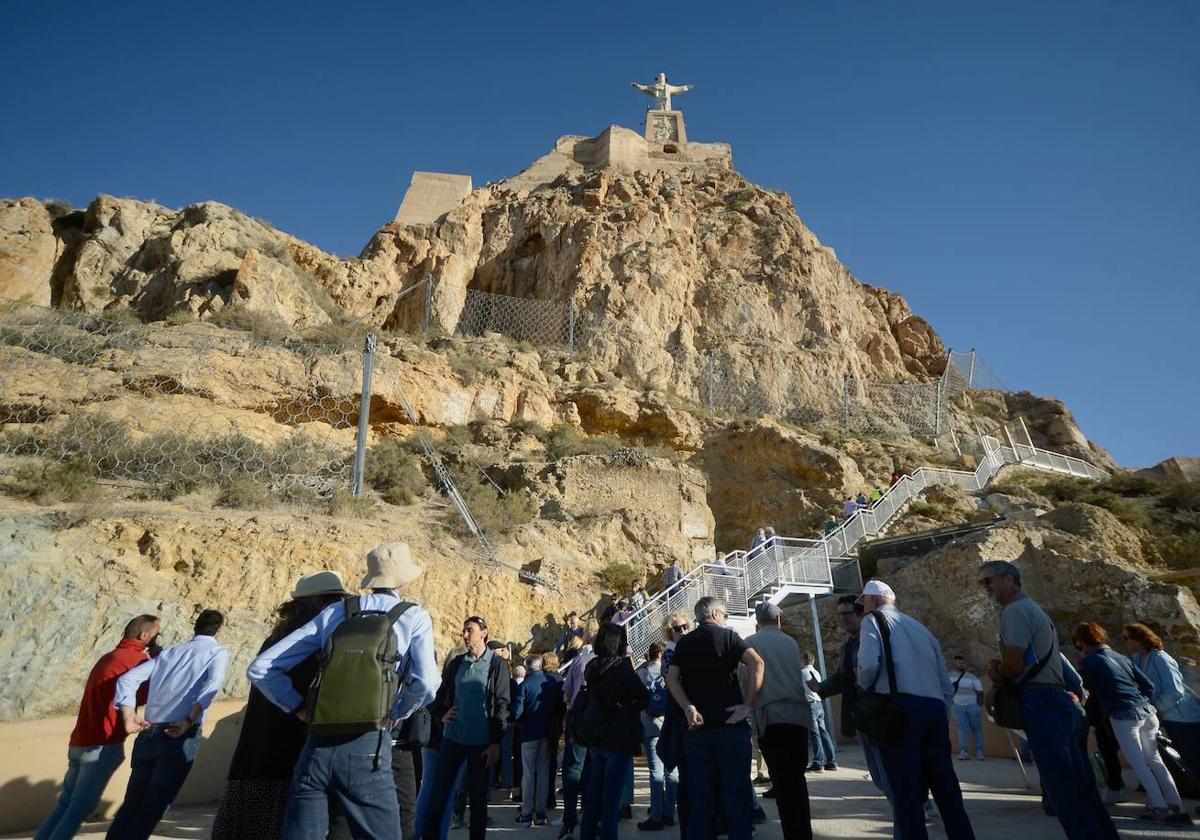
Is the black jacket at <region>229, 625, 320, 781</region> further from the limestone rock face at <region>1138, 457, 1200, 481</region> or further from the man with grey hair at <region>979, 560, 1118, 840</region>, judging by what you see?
the limestone rock face at <region>1138, 457, 1200, 481</region>

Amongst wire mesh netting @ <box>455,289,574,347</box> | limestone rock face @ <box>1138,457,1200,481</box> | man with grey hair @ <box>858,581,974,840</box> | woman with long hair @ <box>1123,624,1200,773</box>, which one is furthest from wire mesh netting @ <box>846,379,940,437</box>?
man with grey hair @ <box>858,581,974,840</box>

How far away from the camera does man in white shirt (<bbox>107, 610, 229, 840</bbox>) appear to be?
4375 mm

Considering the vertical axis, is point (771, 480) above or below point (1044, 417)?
below

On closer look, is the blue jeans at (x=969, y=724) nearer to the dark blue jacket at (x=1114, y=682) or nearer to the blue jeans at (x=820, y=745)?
the blue jeans at (x=820, y=745)

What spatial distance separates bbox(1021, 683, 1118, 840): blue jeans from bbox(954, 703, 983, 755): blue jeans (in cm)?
567

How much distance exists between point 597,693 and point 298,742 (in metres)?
2.11

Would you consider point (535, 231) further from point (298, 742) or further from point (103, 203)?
point (298, 742)

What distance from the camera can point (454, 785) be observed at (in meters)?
4.96

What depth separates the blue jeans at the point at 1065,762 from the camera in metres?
4.01

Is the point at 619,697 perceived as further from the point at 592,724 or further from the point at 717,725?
the point at 717,725

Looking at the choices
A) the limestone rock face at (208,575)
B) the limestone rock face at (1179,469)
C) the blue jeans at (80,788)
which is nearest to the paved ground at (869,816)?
the blue jeans at (80,788)

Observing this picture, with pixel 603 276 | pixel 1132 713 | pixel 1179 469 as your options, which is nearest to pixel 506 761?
pixel 1132 713

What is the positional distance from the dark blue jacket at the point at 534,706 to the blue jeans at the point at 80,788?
3.13m

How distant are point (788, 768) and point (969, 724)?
619cm
